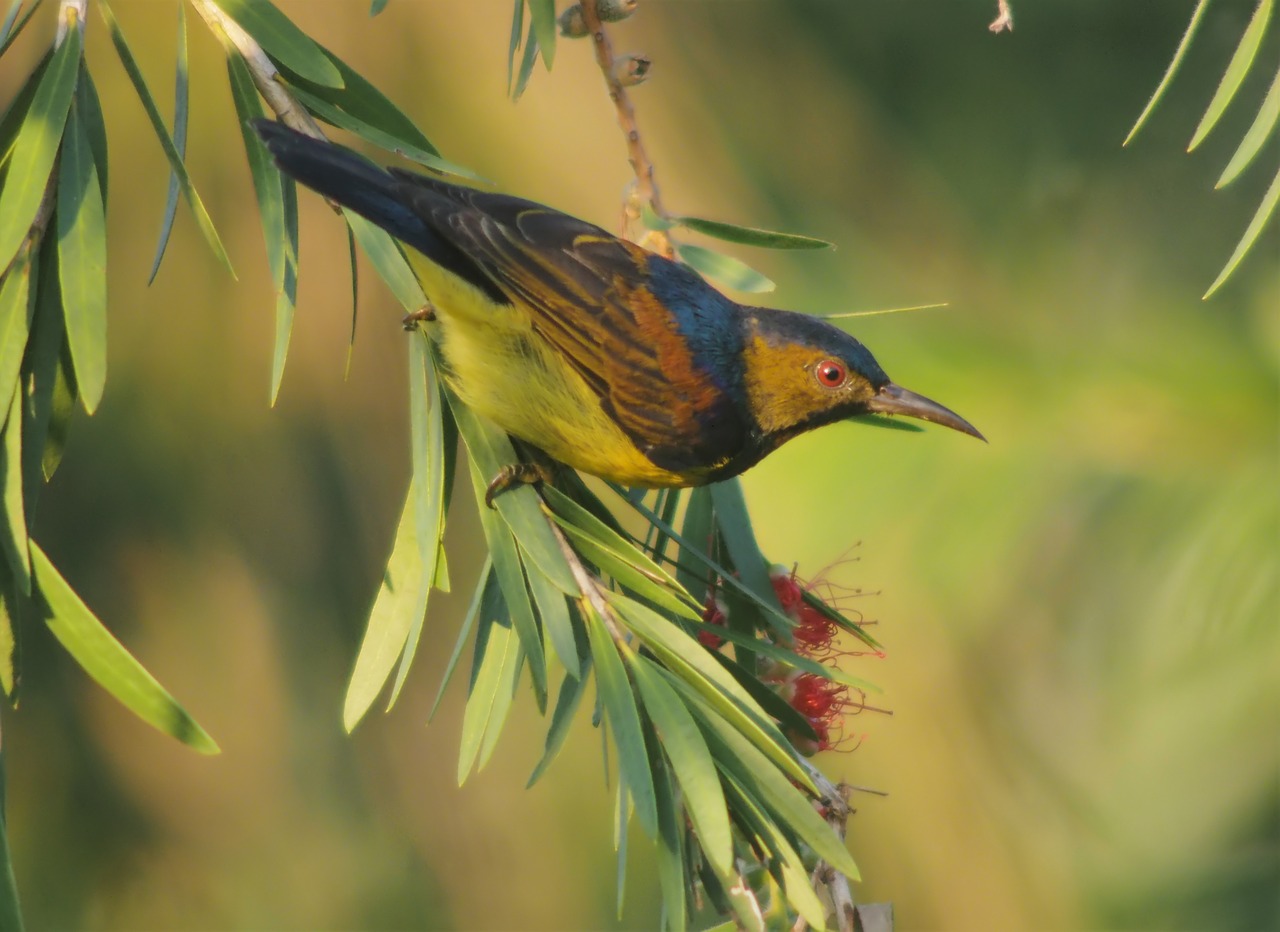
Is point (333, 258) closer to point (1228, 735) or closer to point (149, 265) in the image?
point (149, 265)

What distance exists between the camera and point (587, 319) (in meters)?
2.45

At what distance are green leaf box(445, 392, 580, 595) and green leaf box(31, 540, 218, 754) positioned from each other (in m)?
0.59

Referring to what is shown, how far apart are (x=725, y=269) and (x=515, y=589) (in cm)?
77

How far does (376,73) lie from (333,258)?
630 mm

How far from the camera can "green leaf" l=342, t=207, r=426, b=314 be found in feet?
7.02

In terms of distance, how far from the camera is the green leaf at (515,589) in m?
1.54

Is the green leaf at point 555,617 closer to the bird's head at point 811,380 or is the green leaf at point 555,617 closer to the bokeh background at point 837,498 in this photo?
the bird's head at point 811,380

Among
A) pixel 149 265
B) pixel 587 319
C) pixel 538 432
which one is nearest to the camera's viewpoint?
pixel 538 432

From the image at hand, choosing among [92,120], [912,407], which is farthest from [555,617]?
[912,407]

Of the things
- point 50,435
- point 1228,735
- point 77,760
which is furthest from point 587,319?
point 1228,735

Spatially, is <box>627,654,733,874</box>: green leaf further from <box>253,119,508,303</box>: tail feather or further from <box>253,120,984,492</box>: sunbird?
<box>253,119,508,303</box>: tail feather

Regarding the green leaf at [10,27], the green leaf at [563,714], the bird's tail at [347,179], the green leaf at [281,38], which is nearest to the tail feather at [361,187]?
the bird's tail at [347,179]

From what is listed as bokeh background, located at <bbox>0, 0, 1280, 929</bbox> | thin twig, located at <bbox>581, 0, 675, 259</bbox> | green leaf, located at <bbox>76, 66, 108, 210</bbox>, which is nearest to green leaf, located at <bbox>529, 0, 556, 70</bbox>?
thin twig, located at <bbox>581, 0, 675, 259</bbox>

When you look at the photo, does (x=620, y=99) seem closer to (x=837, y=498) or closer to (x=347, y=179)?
(x=347, y=179)
